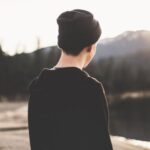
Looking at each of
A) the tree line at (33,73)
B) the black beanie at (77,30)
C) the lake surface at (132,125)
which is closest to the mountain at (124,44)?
the tree line at (33,73)

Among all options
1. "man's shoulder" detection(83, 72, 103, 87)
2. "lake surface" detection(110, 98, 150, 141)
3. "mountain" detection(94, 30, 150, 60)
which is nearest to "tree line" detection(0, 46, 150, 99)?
"lake surface" detection(110, 98, 150, 141)

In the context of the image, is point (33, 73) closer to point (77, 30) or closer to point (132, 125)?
point (132, 125)

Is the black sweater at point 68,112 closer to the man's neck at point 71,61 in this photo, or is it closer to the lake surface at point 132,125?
the man's neck at point 71,61

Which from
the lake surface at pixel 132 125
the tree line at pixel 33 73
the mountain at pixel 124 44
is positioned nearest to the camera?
the lake surface at pixel 132 125

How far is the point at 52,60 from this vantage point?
38312 millimetres

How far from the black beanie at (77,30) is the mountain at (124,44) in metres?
135

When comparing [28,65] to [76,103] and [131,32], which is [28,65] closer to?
[76,103]

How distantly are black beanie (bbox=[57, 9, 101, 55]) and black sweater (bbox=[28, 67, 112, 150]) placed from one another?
105 mm

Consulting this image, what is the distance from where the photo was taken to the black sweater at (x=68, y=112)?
2500 millimetres

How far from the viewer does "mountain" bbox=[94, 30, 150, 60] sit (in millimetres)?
141925

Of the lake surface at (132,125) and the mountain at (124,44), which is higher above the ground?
the lake surface at (132,125)

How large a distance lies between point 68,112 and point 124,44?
508 ft

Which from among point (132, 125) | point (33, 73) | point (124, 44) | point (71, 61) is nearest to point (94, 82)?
point (71, 61)

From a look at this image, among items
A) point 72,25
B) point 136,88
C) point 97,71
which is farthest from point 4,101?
point 72,25
